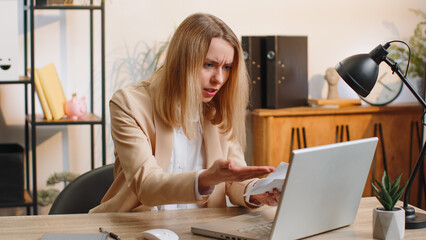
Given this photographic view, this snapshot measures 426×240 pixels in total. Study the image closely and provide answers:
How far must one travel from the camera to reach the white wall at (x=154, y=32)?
10.5ft

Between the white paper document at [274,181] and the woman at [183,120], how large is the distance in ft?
0.39

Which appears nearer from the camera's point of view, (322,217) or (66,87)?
(322,217)

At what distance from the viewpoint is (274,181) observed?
1.46 metres

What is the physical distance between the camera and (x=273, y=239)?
52.4 inches

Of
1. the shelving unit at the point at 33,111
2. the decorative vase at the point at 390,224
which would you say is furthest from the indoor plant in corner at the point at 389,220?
the shelving unit at the point at 33,111

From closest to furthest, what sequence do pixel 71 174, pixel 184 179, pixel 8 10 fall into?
pixel 184 179 → pixel 8 10 → pixel 71 174

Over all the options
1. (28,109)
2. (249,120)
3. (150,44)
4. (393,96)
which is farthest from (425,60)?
(28,109)

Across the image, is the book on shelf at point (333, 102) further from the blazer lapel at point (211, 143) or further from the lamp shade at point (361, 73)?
the lamp shade at point (361, 73)

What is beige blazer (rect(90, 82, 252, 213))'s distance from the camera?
1576 mm

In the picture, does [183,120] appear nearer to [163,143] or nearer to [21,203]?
[163,143]

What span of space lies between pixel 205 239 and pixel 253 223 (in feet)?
0.51

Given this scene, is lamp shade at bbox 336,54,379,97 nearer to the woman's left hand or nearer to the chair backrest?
the woman's left hand

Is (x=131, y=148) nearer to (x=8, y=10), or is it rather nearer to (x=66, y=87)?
(x=8, y=10)

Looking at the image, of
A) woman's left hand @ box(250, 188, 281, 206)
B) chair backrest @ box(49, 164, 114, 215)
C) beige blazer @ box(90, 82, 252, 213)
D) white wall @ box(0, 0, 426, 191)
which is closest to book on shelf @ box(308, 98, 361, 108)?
white wall @ box(0, 0, 426, 191)
